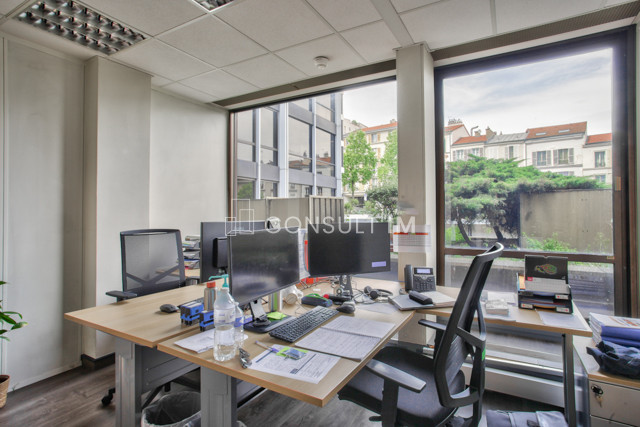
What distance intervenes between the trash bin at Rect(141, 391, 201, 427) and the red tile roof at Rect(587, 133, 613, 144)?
3383 mm

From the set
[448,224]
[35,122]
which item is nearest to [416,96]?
[448,224]

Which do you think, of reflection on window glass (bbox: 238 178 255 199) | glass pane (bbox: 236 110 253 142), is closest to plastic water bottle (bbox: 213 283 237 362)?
reflection on window glass (bbox: 238 178 255 199)

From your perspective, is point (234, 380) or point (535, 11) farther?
point (535, 11)

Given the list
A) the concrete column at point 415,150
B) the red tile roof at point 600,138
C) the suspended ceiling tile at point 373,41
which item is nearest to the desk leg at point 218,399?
the concrete column at point 415,150

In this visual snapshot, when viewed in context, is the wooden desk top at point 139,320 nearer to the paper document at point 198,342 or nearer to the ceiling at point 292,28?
the paper document at point 198,342

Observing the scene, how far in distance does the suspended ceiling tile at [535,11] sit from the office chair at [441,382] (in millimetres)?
1813

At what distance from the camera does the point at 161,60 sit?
294cm

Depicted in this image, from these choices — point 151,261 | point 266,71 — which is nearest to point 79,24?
point 266,71

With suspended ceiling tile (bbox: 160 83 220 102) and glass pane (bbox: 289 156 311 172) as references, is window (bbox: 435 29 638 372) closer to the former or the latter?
glass pane (bbox: 289 156 311 172)

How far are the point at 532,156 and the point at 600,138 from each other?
454mm

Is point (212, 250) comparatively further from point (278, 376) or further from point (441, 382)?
point (441, 382)

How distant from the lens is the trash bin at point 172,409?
1.82 meters

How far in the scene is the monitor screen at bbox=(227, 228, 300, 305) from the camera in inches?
59.1

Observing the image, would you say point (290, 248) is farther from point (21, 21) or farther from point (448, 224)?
point (21, 21)
